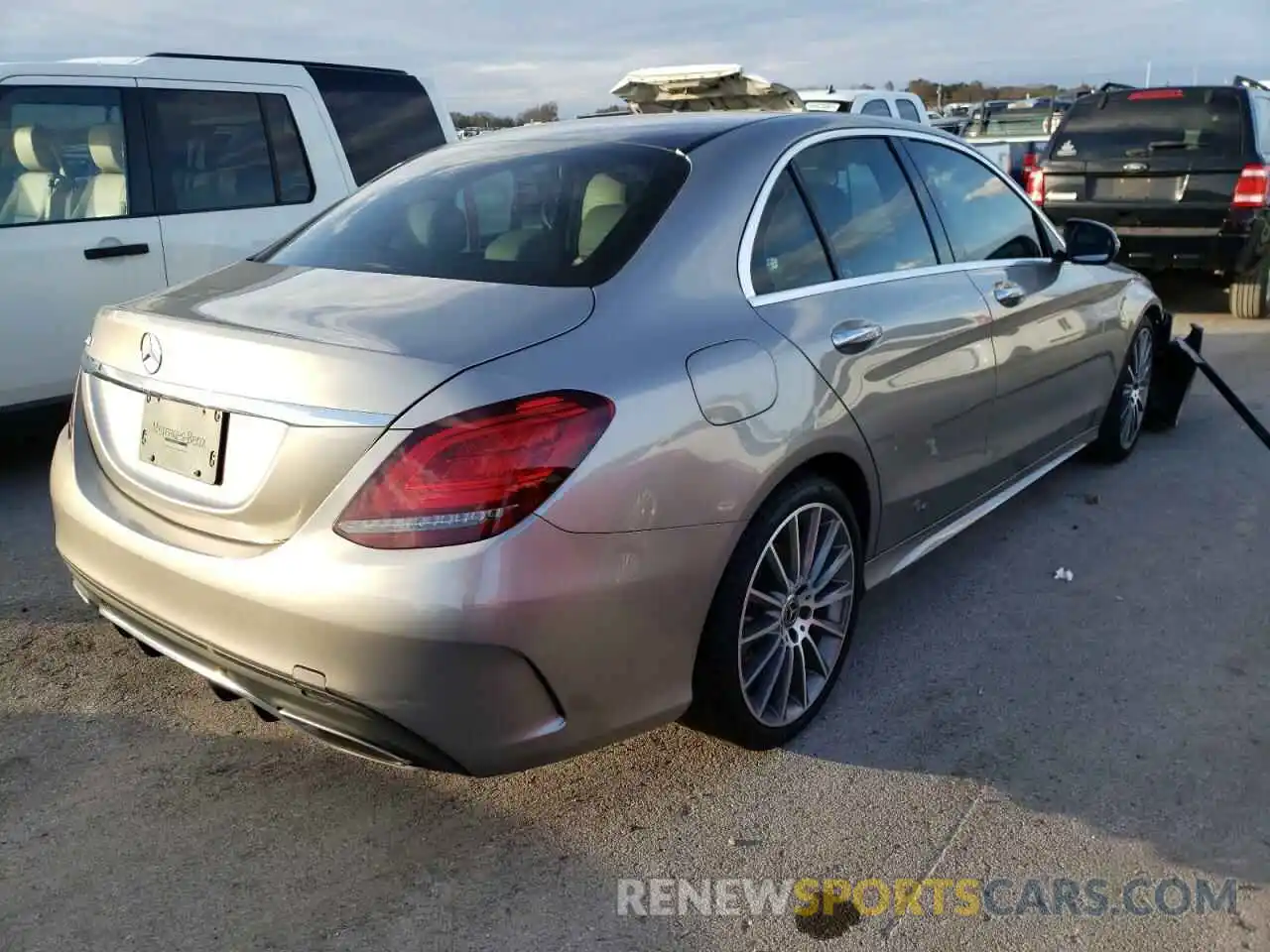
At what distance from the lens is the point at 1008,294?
12.7 feet

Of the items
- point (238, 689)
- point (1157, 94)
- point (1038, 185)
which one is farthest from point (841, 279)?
point (1157, 94)

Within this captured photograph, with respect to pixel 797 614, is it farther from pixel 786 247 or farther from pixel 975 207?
pixel 975 207

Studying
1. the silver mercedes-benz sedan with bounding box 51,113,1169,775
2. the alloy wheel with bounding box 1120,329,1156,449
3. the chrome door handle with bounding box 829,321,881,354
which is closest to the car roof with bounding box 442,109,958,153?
the silver mercedes-benz sedan with bounding box 51,113,1169,775

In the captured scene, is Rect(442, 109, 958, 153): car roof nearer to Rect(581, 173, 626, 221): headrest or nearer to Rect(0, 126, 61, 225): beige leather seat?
Rect(581, 173, 626, 221): headrest

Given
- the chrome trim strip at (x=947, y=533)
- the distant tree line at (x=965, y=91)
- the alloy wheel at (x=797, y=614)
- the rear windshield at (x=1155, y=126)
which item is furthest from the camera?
the distant tree line at (x=965, y=91)

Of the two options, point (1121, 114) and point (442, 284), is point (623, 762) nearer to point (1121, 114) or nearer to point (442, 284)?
point (442, 284)

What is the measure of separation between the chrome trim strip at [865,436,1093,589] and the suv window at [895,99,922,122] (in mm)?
10027

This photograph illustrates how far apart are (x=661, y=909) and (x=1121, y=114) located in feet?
29.4

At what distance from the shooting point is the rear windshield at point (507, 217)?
106 inches

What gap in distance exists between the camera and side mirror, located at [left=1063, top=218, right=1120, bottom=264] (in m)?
4.59

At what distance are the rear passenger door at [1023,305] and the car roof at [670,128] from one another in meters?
0.44

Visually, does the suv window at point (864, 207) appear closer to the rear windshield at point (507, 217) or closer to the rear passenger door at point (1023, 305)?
Result: the rear passenger door at point (1023, 305)

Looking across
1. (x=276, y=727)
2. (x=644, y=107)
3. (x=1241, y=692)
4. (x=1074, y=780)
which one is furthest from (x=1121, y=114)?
(x=276, y=727)

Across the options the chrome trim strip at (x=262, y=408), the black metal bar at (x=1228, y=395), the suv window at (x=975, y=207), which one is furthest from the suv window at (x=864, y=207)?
the black metal bar at (x=1228, y=395)
